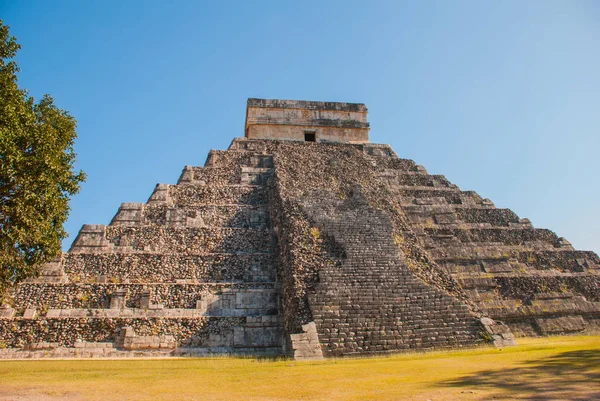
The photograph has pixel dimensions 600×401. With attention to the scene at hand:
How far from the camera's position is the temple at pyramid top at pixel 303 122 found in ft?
68.9

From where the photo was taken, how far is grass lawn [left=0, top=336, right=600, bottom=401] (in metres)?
4.70

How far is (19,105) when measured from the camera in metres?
10.2

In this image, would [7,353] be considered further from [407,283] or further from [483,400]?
[483,400]

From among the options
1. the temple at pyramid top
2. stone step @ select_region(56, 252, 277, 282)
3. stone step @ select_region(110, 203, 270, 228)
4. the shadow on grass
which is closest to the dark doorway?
the temple at pyramid top

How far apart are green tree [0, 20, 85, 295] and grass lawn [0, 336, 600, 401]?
10.2 ft

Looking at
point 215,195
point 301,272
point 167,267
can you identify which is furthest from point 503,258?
point 167,267

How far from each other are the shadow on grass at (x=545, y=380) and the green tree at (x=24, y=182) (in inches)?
380

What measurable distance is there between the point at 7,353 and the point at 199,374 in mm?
6404

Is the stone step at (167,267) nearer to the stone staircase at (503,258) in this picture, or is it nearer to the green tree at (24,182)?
the green tree at (24,182)

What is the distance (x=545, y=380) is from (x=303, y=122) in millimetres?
17450

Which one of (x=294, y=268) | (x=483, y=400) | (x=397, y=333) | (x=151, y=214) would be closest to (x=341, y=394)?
(x=483, y=400)

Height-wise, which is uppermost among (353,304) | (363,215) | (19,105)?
(19,105)

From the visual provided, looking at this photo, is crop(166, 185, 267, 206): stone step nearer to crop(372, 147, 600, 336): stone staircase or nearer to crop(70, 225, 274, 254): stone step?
crop(70, 225, 274, 254): stone step

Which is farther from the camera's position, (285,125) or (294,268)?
(285,125)
